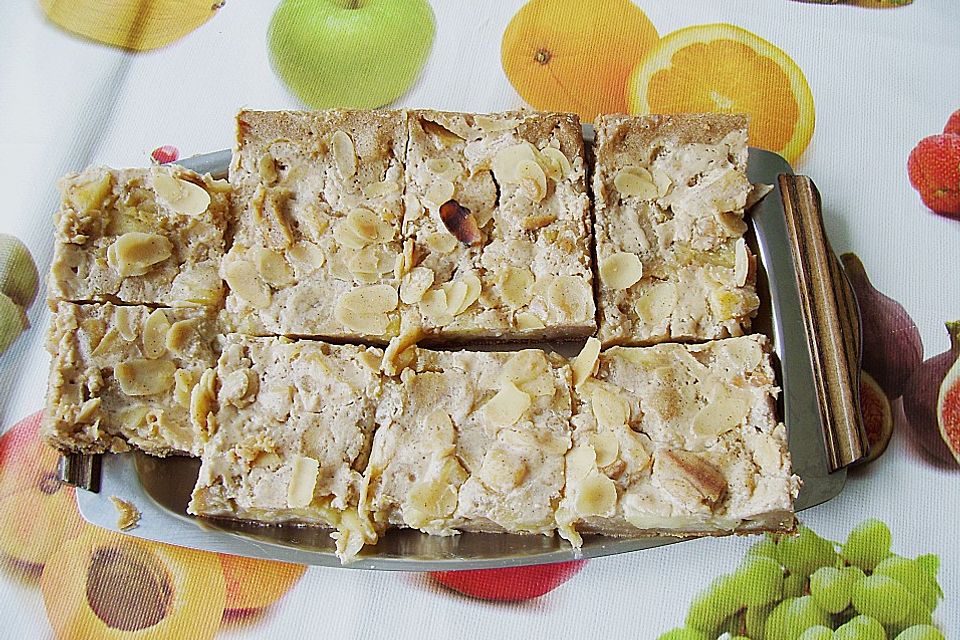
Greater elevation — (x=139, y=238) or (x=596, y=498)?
(x=139, y=238)

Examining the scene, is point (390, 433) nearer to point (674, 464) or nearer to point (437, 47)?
point (674, 464)

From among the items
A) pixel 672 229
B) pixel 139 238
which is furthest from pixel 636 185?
pixel 139 238

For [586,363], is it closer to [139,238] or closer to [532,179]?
[532,179]

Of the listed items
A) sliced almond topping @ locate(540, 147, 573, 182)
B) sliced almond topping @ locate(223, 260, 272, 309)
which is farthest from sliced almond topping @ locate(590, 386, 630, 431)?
sliced almond topping @ locate(223, 260, 272, 309)

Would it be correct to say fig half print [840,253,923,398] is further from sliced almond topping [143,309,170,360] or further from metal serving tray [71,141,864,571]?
sliced almond topping [143,309,170,360]

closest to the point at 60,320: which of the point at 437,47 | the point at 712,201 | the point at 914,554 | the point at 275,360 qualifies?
the point at 275,360
